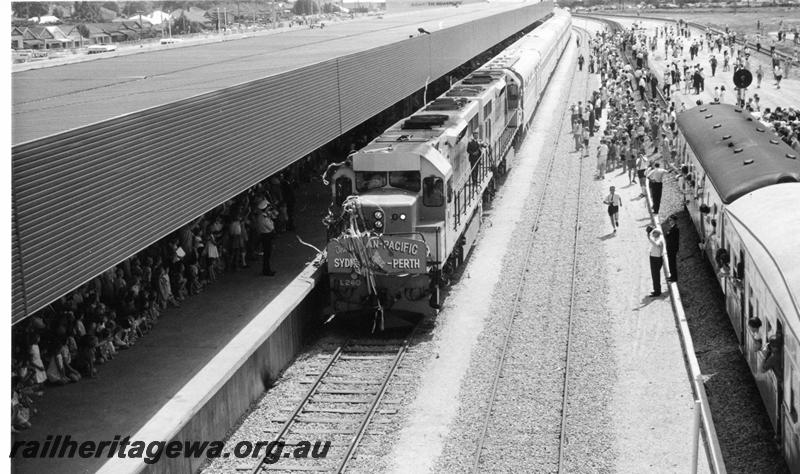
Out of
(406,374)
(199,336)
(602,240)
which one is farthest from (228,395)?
(602,240)

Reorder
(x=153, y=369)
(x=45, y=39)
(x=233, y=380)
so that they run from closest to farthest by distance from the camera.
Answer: (x=233, y=380) → (x=153, y=369) → (x=45, y=39)

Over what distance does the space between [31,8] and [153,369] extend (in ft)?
102

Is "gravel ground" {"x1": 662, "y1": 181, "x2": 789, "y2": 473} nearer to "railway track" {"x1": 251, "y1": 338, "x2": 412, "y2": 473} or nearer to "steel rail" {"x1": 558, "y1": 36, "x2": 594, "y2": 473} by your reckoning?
"steel rail" {"x1": 558, "y1": 36, "x2": 594, "y2": 473}

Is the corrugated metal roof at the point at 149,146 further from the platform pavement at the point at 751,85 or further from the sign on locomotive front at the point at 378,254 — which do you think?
the platform pavement at the point at 751,85

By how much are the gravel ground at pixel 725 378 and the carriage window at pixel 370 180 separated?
6735 millimetres

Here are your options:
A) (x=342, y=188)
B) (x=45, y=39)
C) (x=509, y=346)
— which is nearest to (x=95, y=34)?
(x=45, y=39)

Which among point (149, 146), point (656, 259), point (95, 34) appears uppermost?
point (95, 34)

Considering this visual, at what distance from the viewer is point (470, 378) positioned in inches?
628

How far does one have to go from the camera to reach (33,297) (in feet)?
31.5

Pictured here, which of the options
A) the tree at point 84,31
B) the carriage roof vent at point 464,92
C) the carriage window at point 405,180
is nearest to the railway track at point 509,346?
the carriage window at point 405,180

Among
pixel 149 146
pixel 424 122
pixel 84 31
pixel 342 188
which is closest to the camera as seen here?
pixel 149 146

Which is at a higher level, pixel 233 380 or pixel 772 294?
pixel 772 294

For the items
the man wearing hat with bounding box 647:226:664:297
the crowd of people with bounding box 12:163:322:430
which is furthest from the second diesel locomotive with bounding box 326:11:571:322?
the man wearing hat with bounding box 647:226:664:297

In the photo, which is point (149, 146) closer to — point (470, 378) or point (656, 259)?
point (470, 378)
